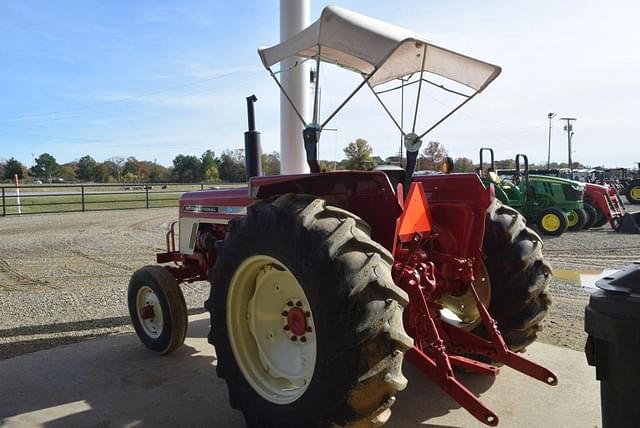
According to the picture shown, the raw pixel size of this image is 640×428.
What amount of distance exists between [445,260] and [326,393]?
4.56 feet

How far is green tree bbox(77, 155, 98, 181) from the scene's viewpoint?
82.8 meters

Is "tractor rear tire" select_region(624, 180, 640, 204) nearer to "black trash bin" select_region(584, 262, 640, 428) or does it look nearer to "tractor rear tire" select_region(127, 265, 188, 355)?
"tractor rear tire" select_region(127, 265, 188, 355)

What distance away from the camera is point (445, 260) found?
3.35m

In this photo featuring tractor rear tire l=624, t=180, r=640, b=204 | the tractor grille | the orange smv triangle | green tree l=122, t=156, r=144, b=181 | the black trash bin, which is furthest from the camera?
green tree l=122, t=156, r=144, b=181

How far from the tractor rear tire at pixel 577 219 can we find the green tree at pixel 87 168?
79632mm

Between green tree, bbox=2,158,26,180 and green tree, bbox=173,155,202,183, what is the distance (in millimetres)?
23502

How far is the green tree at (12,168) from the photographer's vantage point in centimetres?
6829

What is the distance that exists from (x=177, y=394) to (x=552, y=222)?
11.7 meters

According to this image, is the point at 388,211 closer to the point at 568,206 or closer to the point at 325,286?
the point at 325,286

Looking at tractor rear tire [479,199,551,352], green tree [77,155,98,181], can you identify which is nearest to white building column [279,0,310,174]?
tractor rear tire [479,199,551,352]

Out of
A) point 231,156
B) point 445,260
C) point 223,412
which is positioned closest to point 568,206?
point 445,260

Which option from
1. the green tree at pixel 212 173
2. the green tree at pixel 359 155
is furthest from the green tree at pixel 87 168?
the green tree at pixel 359 155

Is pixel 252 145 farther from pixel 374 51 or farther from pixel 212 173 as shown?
pixel 212 173

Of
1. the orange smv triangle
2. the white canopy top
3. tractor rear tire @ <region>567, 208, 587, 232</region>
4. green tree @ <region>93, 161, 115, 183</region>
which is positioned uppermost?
green tree @ <region>93, 161, 115, 183</region>
